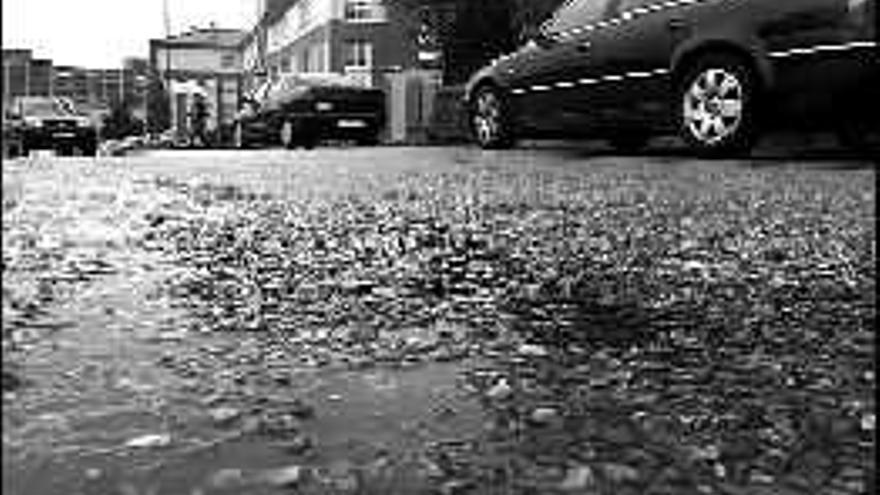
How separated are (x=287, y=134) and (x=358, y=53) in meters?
38.6

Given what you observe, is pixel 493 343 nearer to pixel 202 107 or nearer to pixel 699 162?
pixel 699 162

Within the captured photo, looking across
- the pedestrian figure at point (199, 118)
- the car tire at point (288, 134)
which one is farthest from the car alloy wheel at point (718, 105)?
the pedestrian figure at point (199, 118)

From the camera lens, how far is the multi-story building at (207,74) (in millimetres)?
31719

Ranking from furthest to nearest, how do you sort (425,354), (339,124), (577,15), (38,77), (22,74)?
(339,124) → (577,15) → (425,354) → (38,77) → (22,74)

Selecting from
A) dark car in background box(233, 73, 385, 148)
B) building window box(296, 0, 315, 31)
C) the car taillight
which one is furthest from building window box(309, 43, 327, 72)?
the car taillight

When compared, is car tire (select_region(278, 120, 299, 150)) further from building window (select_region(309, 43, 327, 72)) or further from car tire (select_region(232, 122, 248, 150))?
building window (select_region(309, 43, 327, 72))

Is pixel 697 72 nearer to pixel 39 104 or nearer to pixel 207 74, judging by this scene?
pixel 39 104

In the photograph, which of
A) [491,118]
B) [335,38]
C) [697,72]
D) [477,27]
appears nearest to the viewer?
[697,72]

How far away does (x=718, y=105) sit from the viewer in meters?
10.3

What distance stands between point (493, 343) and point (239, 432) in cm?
101

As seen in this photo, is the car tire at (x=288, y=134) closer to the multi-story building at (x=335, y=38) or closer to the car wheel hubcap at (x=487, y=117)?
the car wheel hubcap at (x=487, y=117)

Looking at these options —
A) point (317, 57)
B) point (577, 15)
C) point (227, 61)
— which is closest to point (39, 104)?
point (577, 15)

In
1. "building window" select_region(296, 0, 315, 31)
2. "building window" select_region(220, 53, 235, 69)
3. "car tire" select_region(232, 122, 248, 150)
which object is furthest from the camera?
"building window" select_region(296, 0, 315, 31)

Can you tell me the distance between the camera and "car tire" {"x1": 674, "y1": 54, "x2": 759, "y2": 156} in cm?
1013
